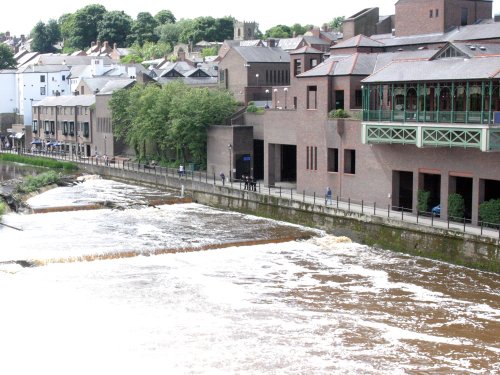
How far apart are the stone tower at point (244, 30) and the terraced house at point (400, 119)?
122 metres

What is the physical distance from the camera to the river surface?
999 inches

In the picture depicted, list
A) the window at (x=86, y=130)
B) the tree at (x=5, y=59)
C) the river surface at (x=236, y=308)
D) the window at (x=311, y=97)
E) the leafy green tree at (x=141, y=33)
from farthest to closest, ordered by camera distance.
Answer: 1. the leafy green tree at (x=141, y=33)
2. the tree at (x=5, y=59)
3. the window at (x=86, y=130)
4. the window at (x=311, y=97)
5. the river surface at (x=236, y=308)

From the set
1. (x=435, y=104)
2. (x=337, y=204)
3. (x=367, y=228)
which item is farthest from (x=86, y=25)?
(x=367, y=228)

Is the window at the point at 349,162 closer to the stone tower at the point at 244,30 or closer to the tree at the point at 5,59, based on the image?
the tree at the point at 5,59

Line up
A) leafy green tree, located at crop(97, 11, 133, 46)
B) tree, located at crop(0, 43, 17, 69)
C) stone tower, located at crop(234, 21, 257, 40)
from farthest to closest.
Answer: leafy green tree, located at crop(97, 11, 133, 46), stone tower, located at crop(234, 21, 257, 40), tree, located at crop(0, 43, 17, 69)

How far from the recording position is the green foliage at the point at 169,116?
66.3m

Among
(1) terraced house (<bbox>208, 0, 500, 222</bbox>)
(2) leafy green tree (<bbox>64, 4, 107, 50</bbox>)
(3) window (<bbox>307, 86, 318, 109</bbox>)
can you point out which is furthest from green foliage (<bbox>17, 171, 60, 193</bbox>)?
(2) leafy green tree (<bbox>64, 4, 107, 50</bbox>)

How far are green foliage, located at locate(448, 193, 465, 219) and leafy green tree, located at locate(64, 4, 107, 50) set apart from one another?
166 metres

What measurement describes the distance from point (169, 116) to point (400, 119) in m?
29.3

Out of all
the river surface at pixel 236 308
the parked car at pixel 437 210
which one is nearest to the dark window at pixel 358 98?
the river surface at pixel 236 308

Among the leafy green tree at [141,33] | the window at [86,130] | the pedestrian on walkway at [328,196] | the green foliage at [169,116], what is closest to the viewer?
the pedestrian on walkway at [328,196]

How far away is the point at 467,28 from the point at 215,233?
22830 mm

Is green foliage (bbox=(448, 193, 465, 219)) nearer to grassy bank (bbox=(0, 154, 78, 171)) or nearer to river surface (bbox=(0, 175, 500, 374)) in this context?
river surface (bbox=(0, 175, 500, 374))

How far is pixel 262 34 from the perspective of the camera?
195750 millimetres
